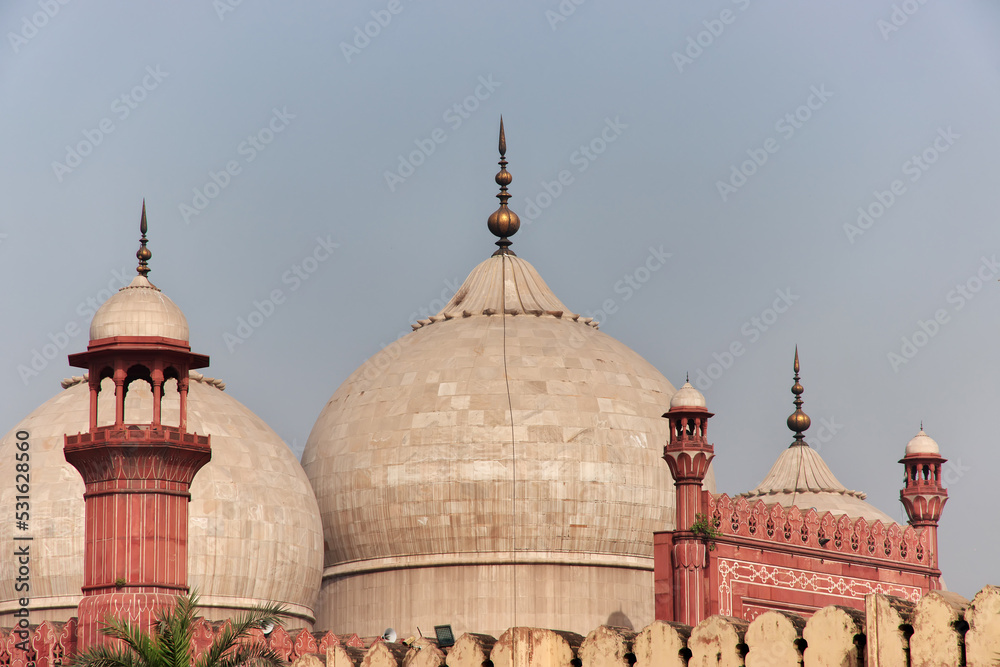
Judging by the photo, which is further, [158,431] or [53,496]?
[53,496]

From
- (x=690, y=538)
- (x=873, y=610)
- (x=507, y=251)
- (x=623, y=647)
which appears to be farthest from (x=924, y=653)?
(x=507, y=251)

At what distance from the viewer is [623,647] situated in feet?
68.1

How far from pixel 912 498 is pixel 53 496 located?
1563cm

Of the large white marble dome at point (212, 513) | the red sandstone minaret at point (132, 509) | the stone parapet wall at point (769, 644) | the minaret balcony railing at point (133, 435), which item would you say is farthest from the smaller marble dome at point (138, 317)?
the stone parapet wall at point (769, 644)

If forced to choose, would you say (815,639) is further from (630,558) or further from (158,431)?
(630,558)

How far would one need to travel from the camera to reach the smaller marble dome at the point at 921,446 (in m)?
38.0

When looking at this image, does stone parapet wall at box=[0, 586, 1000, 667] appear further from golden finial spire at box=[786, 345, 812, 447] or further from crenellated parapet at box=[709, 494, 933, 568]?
golden finial spire at box=[786, 345, 812, 447]

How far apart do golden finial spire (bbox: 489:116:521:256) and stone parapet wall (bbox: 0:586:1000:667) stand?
20595 mm

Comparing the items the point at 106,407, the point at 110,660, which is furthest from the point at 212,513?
the point at 110,660

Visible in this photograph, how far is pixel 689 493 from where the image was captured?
1284 inches

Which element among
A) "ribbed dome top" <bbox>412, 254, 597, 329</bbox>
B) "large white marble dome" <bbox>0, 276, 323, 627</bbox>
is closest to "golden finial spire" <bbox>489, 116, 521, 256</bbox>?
"ribbed dome top" <bbox>412, 254, 597, 329</bbox>

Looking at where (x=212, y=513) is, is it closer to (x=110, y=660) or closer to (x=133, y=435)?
(x=133, y=435)

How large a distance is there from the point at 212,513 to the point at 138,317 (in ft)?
18.7

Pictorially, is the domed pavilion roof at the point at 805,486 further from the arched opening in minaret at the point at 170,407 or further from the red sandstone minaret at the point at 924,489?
the arched opening in minaret at the point at 170,407
